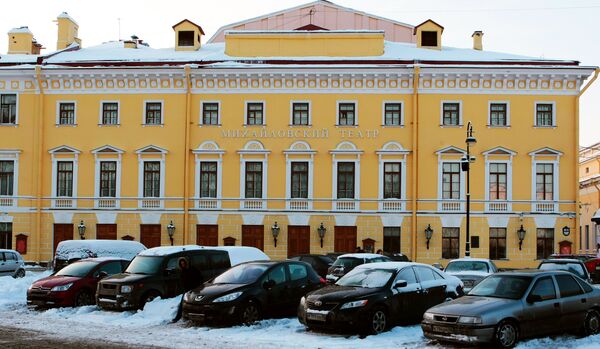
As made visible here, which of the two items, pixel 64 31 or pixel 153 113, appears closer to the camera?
pixel 153 113

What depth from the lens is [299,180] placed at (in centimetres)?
4122

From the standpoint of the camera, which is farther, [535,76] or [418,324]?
[535,76]

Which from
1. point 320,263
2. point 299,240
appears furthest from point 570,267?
point 299,240

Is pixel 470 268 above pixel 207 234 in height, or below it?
below

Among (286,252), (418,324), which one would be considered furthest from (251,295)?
(286,252)

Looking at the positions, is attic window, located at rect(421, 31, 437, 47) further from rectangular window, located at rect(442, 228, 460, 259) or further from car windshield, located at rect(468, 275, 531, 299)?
car windshield, located at rect(468, 275, 531, 299)

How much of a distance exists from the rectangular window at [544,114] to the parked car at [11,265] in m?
26.8

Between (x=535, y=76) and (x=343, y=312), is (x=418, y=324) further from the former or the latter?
(x=535, y=76)

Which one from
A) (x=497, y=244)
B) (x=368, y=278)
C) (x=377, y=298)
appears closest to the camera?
(x=377, y=298)

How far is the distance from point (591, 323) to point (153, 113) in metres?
30.2

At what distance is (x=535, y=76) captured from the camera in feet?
132

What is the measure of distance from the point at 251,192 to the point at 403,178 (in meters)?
8.21

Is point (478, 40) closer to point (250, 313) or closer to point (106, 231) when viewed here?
point (106, 231)

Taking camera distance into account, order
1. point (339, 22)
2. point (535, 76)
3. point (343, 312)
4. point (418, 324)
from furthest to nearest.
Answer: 1. point (339, 22)
2. point (535, 76)
3. point (418, 324)
4. point (343, 312)
